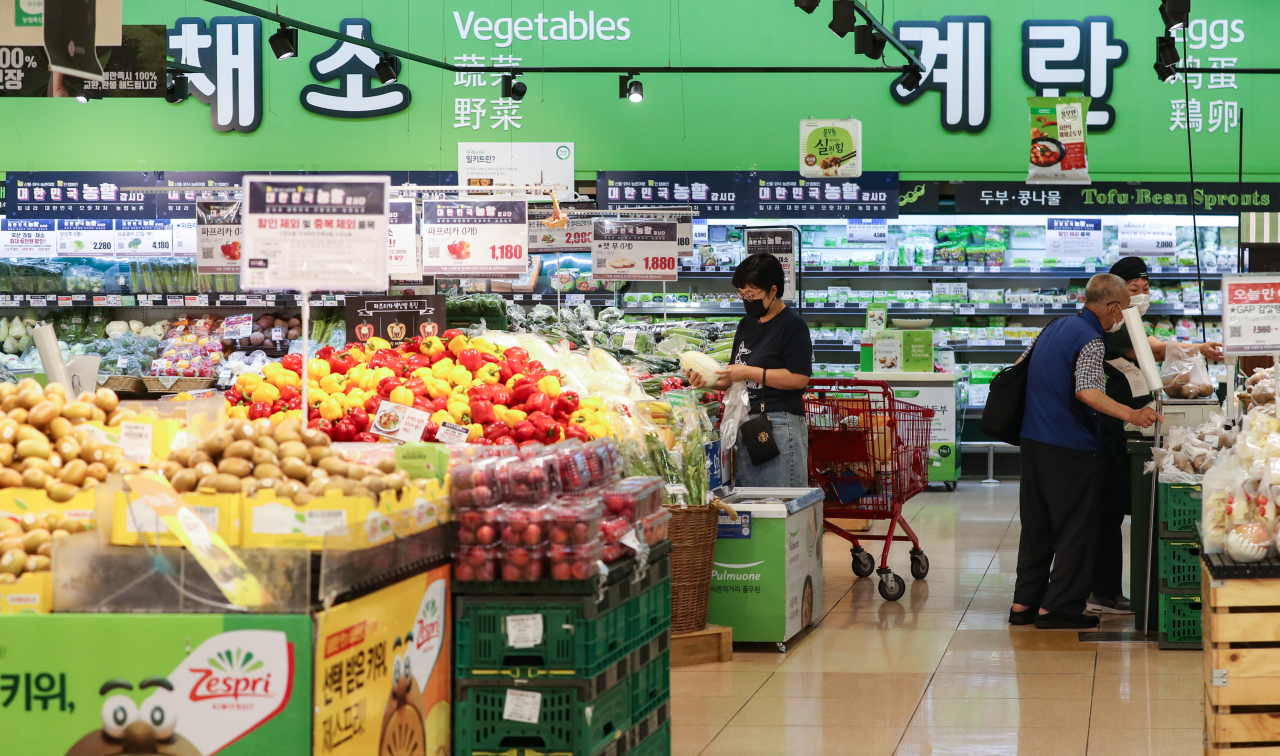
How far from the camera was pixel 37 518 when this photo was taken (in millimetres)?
2588

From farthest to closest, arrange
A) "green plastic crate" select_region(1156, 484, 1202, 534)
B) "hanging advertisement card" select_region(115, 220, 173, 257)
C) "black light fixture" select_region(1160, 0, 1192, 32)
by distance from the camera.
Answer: "hanging advertisement card" select_region(115, 220, 173, 257) → "black light fixture" select_region(1160, 0, 1192, 32) → "green plastic crate" select_region(1156, 484, 1202, 534)

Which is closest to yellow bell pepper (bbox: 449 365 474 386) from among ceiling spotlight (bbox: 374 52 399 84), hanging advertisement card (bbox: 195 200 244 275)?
hanging advertisement card (bbox: 195 200 244 275)

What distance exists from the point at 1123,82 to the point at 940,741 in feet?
29.7

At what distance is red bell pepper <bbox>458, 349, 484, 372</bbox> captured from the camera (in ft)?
15.8

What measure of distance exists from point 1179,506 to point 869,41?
5198 mm

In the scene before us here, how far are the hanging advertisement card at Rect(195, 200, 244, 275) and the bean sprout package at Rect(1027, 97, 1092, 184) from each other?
6279 millimetres

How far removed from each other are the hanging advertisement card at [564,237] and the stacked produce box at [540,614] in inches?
252

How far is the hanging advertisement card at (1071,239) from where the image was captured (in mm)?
11062

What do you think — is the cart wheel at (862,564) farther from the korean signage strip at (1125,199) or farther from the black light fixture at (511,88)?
the black light fixture at (511,88)

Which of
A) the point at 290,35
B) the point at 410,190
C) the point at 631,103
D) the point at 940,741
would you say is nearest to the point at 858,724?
the point at 940,741

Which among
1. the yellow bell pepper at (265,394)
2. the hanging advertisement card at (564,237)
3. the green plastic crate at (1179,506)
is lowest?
the green plastic crate at (1179,506)

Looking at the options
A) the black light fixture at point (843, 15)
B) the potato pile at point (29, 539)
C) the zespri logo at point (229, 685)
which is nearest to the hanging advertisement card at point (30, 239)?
the black light fixture at point (843, 15)

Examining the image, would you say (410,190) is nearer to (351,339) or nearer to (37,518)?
(351,339)

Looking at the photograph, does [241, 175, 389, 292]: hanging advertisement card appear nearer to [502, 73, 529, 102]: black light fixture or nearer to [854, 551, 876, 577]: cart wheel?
[854, 551, 876, 577]: cart wheel
